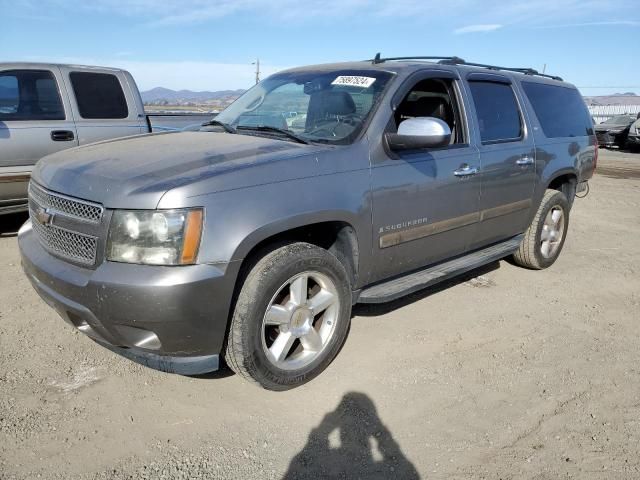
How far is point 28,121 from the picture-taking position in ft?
18.9

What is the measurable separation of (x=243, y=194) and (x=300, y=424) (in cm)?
124

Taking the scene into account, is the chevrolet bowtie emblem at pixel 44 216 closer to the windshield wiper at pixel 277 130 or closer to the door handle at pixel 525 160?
the windshield wiper at pixel 277 130

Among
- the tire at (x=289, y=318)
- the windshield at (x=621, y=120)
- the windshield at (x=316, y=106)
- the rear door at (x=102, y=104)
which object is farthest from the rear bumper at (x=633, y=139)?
the tire at (x=289, y=318)

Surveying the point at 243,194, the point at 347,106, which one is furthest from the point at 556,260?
the point at 243,194

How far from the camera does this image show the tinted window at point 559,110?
496 cm

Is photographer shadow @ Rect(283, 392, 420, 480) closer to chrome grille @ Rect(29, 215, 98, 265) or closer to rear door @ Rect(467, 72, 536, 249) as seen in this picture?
chrome grille @ Rect(29, 215, 98, 265)

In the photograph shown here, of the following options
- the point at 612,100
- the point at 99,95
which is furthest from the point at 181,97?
the point at 99,95

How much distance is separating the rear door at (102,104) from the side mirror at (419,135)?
4.10 meters

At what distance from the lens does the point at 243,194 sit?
2646 millimetres

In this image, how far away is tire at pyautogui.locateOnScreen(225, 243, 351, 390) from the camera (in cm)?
277

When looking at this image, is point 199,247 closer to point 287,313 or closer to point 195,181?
point 195,181

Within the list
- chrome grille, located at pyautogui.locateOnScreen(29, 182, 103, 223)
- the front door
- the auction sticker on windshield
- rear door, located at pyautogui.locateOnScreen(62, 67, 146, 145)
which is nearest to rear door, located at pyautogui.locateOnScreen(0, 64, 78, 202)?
rear door, located at pyautogui.locateOnScreen(62, 67, 146, 145)

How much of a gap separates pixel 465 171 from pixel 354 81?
3.41 ft

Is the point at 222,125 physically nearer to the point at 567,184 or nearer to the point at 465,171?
the point at 465,171
